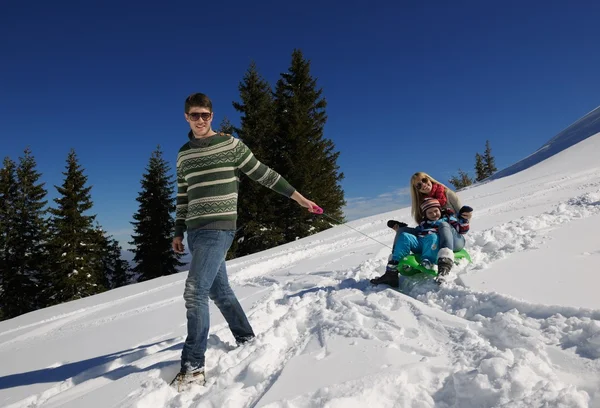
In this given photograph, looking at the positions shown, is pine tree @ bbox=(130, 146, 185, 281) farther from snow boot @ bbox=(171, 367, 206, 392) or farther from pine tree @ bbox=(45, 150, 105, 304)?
snow boot @ bbox=(171, 367, 206, 392)

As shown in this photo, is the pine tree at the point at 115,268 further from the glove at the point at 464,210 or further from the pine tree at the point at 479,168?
the pine tree at the point at 479,168

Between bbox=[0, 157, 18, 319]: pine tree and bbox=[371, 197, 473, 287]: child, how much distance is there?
75.2ft

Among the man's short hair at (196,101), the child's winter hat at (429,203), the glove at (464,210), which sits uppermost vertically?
the man's short hair at (196,101)

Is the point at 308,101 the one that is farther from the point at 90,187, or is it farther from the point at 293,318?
the point at 293,318

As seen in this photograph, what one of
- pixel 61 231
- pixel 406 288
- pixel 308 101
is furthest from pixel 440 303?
pixel 61 231

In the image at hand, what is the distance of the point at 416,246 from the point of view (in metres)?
4.18

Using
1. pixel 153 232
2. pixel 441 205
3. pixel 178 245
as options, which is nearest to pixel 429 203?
pixel 441 205

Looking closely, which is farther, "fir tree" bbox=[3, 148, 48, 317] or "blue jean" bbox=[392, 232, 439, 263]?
"fir tree" bbox=[3, 148, 48, 317]

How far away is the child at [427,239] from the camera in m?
3.99

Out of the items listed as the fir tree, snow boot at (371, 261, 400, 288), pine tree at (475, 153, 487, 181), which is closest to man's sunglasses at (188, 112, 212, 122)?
snow boot at (371, 261, 400, 288)

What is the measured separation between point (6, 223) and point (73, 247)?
Answer: 4.62m

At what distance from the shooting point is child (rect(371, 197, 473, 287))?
3994 mm

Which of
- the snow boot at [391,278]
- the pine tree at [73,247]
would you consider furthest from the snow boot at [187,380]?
the pine tree at [73,247]

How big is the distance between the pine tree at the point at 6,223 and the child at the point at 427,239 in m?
22.9
